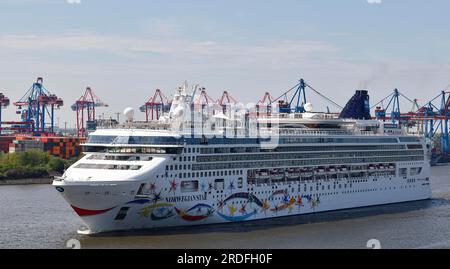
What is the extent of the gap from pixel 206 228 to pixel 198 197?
153cm

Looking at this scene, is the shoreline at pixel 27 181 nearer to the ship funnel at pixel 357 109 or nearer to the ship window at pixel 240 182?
the ship funnel at pixel 357 109

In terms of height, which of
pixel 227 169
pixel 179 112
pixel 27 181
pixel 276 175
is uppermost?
pixel 179 112

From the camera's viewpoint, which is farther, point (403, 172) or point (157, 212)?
point (403, 172)

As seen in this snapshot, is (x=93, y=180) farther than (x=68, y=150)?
No

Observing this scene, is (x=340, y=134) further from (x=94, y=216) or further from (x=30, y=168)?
(x=30, y=168)

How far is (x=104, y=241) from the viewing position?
29469 millimetres

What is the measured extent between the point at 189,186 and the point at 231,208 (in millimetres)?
2994

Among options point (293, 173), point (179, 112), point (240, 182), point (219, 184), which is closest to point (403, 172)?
point (293, 173)

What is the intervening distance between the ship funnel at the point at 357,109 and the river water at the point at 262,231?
9649mm

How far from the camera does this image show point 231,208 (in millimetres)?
34375

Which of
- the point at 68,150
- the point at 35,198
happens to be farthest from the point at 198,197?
the point at 68,150

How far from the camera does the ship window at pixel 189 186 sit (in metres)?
32.2

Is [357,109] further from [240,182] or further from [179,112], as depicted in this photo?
[179,112]

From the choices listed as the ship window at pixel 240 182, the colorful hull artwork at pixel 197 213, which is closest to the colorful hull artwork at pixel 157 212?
the colorful hull artwork at pixel 197 213
